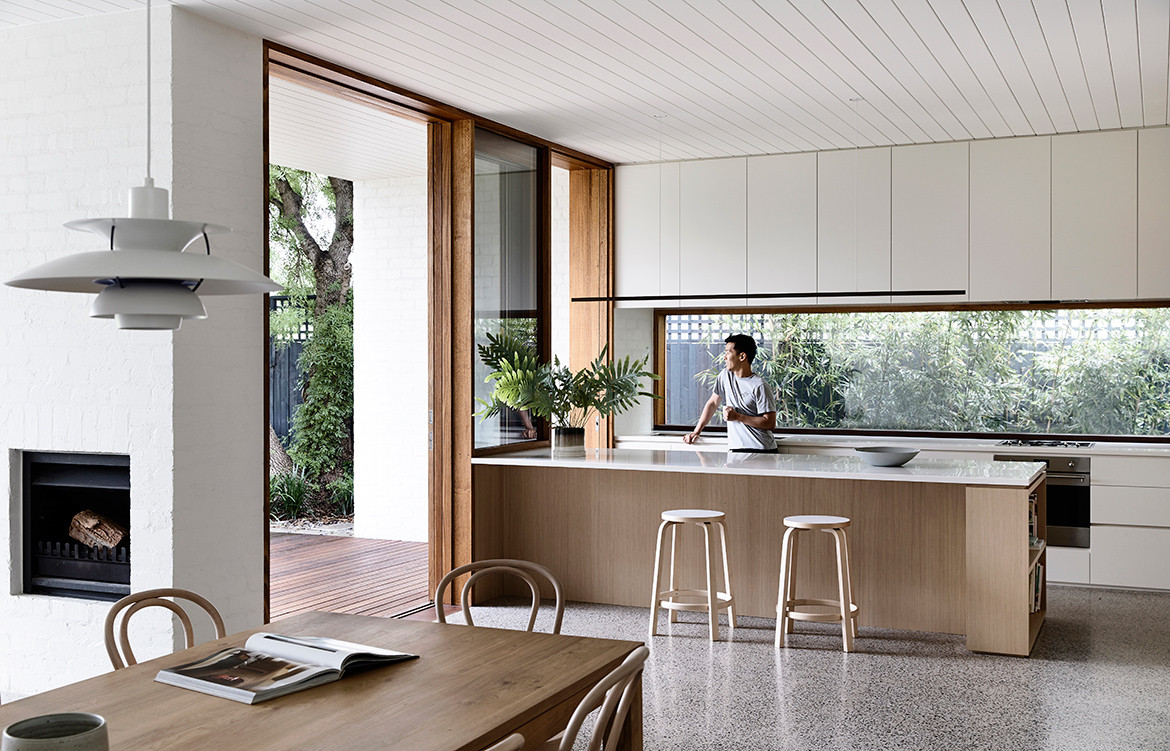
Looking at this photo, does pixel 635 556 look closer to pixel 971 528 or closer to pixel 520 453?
pixel 520 453

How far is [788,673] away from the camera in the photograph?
4.61m

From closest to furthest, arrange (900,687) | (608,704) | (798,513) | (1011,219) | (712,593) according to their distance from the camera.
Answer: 1. (608,704)
2. (900,687)
3. (712,593)
4. (798,513)
5. (1011,219)

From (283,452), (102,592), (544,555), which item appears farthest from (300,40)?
(283,452)

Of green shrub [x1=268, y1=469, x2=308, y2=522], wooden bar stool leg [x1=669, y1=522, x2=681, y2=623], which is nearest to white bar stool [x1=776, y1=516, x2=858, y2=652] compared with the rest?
wooden bar stool leg [x1=669, y1=522, x2=681, y2=623]

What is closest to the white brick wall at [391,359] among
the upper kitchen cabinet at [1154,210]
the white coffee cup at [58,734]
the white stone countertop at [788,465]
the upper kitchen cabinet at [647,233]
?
the upper kitchen cabinet at [647,233]

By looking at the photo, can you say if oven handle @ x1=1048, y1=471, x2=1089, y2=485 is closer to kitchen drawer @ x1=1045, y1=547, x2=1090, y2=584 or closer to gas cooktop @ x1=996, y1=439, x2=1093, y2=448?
gas cooktop @ x1=996, y1=439, x2=1093, y2=448

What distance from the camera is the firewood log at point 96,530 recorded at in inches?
176

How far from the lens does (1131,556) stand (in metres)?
6.31

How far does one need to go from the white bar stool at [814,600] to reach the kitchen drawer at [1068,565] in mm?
1909

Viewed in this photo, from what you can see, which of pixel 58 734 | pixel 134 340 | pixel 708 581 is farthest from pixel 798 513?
→ pixel 58 734

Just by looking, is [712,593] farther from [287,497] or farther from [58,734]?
[287,497]

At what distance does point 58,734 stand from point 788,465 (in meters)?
4.23

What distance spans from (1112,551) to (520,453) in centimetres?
354

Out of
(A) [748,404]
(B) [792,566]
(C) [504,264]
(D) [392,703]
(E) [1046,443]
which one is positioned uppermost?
(C) [504,264]
